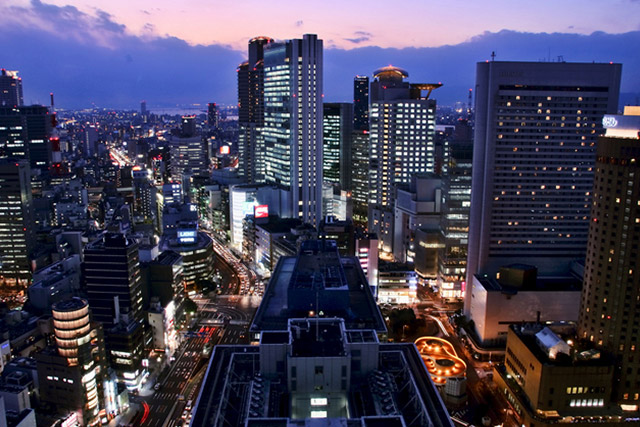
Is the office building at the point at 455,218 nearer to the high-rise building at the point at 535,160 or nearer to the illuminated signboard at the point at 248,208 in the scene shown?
the high-rise building at the point at 535,160

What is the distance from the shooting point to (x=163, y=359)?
2504 inches

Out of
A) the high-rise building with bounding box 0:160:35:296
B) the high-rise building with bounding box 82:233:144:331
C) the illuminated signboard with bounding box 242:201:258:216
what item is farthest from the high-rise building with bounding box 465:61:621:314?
the high-rise building with bounding box 0:160:35:296

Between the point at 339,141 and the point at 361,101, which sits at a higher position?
the point at 361,101

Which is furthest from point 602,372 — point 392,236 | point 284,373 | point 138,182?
point 138,182

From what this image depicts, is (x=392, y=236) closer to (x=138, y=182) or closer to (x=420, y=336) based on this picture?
(x=420, y=336)

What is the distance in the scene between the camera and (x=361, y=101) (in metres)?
188

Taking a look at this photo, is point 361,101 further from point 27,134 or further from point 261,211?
point 27,134

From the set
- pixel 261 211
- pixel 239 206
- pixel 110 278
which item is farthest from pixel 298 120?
pixel 110 278

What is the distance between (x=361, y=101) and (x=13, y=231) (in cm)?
12214

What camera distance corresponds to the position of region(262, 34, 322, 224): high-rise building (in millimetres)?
97562

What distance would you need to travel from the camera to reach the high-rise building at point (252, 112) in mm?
138125

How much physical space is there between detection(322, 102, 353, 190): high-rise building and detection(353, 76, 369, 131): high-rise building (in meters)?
34.7

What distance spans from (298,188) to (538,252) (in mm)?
45351

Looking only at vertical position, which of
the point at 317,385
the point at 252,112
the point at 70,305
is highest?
the point at 252,112
